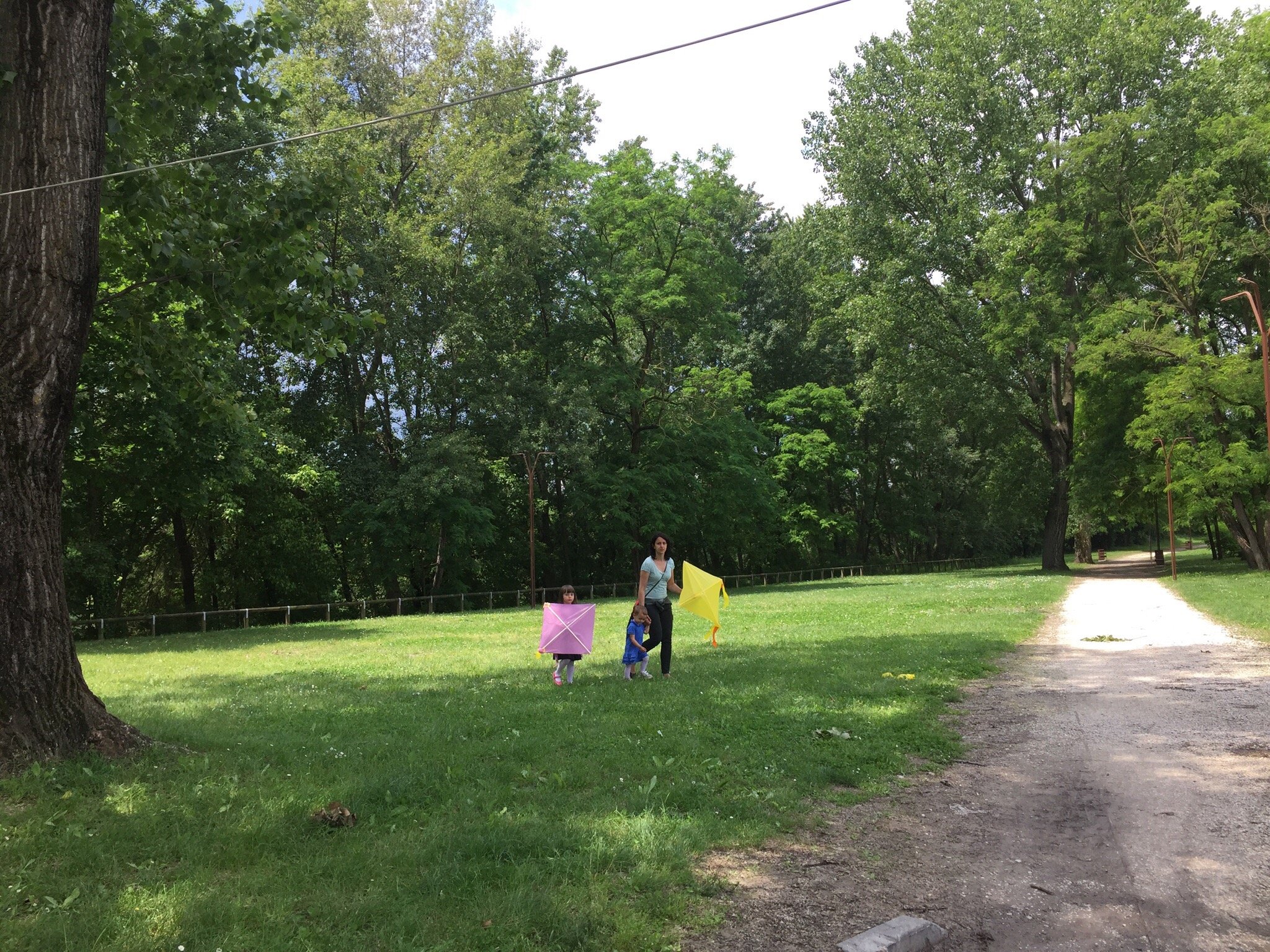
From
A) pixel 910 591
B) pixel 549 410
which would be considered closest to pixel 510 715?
pixel 910 591

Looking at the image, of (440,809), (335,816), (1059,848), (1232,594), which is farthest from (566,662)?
(1232,594)

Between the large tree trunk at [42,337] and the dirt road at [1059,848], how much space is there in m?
4.88

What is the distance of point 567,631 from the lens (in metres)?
10.7

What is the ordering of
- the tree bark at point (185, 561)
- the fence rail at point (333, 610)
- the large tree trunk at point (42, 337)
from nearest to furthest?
the large tree trunk at point (42, 337) → the fence rail at point (333, 610) → the tree bark at point (185, 561)

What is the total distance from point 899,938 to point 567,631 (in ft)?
23.7

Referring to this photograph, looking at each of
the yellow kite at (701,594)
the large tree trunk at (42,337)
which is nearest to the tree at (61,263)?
the large tree trunk at (42,337)

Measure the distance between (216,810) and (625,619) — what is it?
18020mm

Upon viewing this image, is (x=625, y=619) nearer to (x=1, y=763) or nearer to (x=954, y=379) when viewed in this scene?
(x=1, y=763)

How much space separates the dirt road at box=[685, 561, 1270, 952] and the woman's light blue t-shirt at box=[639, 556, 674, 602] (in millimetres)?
3876

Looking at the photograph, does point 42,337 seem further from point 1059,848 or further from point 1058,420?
point 1058,420

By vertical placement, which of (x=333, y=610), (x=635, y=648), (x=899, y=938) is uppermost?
(x=635, y=648)

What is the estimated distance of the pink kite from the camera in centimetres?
1066

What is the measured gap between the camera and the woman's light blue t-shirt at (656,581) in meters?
10.8

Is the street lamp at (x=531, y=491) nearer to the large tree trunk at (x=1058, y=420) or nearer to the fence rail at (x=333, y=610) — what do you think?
the fence rail at (x=333, y=610)
